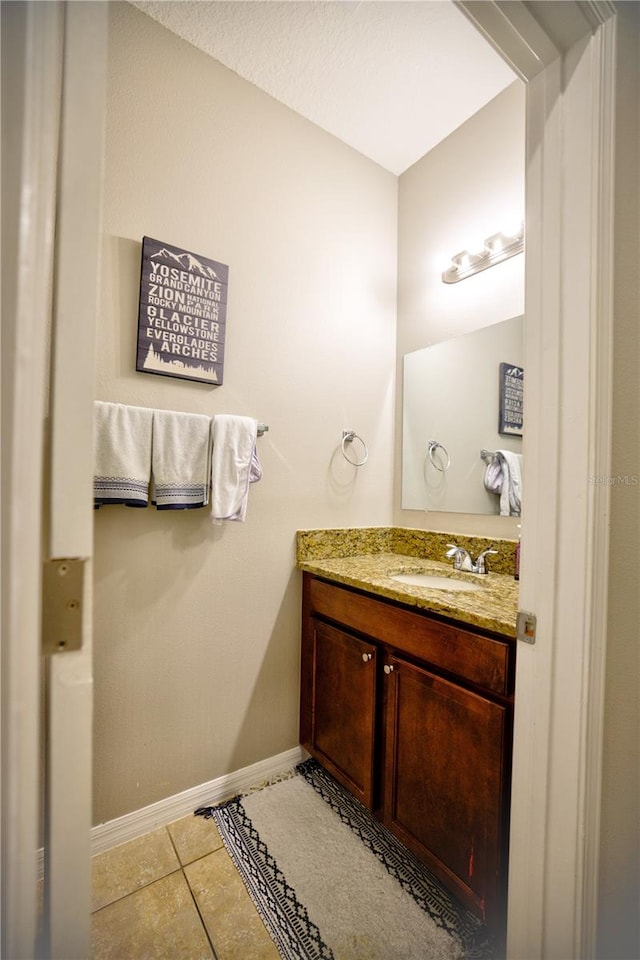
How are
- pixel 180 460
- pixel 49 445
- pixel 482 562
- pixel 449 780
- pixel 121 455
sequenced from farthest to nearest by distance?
pixel 482 562
pixel 180 460
pixel 121 455
pixel 449 780
pixel 49 445

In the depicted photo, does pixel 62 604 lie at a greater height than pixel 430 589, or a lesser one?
greater

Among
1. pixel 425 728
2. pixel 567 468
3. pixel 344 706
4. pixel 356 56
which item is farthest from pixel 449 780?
pixel 356 56

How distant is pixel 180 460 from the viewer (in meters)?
1.34

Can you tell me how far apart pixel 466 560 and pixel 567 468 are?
0.97 meters

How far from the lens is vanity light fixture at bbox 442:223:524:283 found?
5.08 feet

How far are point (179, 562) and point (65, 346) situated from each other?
1.16 meters

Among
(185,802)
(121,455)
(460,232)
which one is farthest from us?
(460,232)

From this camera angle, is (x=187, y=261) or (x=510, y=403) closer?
(x=187, y=261)

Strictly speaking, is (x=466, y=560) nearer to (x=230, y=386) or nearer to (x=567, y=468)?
(x=567, y=468)

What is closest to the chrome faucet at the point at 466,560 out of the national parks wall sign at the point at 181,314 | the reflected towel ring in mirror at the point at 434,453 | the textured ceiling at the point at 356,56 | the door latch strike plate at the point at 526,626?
the reflected towel ring in mirror at the point at 434,453

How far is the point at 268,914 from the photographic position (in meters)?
1.11

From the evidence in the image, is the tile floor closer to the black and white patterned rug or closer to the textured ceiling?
the black and white patterned rug

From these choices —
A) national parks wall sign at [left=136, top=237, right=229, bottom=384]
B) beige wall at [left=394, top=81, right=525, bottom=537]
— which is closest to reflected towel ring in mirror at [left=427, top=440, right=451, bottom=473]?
beige wall at [left=394, top=81, right=525, bottom=537]

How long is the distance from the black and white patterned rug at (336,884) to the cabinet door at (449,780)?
10cm
